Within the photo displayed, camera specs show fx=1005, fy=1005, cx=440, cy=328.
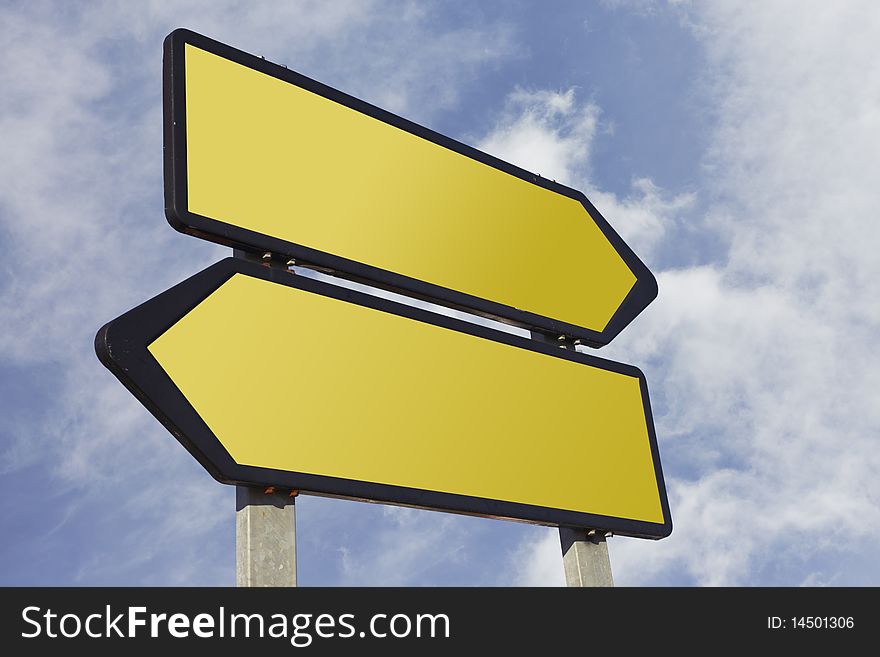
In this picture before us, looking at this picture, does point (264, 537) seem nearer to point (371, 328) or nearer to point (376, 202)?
point (371, 328)

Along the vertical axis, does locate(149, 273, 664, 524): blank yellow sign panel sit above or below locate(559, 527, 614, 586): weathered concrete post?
above

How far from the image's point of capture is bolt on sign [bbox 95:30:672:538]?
4.07 meters

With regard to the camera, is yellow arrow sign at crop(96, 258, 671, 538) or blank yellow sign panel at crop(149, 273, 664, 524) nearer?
yellow arrow sign at crop(96, 258, 671, 538)

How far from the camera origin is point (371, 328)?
4.72 metres

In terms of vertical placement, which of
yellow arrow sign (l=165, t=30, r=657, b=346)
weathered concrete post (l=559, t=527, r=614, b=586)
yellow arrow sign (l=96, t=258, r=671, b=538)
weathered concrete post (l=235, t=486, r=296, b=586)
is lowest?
weathered concrete post (l=235, t=486, r=296, b=586)

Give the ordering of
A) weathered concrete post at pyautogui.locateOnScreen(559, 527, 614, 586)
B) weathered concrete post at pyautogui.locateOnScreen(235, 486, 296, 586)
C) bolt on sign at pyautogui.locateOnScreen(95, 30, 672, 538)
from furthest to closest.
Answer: weathered concrete post at pyautogui.locateOnScreen(559, 527, 614, 586) → bolt on sign at pyautogui.locateOnScreen(95, 30, 672, 538) → weathered concrete post at pyautogui.locateOnScreen(235, 486, 296, 586)

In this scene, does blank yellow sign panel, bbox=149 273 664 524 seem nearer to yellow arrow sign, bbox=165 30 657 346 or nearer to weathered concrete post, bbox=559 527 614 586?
weathered concrete post, bbox=559 527 614 586

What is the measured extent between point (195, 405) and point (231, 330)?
407 millimetres

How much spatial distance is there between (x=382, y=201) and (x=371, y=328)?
0.86 meters

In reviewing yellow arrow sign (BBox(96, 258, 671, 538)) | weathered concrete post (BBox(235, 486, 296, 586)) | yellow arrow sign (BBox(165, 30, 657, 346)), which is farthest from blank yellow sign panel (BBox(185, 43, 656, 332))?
weathered concrete post (BBox(235, 486, 296, 586))

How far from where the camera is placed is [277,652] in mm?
3359

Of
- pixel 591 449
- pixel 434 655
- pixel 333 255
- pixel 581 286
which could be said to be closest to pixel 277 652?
pixel 434 655

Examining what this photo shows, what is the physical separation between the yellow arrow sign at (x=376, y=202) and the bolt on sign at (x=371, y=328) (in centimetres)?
1

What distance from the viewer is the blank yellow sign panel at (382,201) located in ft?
15.3
